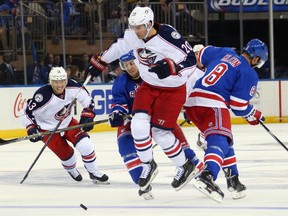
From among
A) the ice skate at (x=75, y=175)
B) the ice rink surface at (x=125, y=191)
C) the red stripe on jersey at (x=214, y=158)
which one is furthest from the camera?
the ice skate at (x=75, y=175)

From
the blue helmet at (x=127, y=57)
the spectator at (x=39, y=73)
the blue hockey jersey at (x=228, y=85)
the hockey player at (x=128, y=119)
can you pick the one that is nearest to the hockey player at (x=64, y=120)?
the hockey player at (x=128, y=119)

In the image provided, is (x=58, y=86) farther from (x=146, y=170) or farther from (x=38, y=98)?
(x=146, y=170)

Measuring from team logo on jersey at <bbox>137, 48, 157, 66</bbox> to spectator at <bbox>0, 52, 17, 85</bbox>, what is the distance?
8.75 metres

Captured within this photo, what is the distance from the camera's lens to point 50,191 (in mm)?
7629

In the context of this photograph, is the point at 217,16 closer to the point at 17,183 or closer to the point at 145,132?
the point at 17,183

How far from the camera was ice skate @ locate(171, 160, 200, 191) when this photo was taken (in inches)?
263

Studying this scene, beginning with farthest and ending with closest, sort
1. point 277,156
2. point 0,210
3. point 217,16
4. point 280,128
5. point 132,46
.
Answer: point 217,16
point 280,128
point 277,156
point 132,46
point 0,210

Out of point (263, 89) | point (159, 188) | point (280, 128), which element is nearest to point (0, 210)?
point (159, 188)

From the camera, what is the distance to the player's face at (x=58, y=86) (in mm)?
8547

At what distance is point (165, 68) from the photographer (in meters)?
6.55

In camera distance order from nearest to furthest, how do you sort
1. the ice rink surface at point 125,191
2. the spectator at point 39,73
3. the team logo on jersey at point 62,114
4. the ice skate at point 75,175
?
the ice rink surface at point 125,191 → the ice skate at point 75,175 → the team logo on jersey at point 62,114 → the spectator at point 39,73

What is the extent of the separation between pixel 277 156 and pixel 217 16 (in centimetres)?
928

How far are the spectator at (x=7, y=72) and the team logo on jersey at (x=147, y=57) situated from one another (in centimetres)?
875

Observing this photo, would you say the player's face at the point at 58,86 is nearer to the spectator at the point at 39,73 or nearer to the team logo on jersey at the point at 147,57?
the team logo on jersey at the point at 147,57
